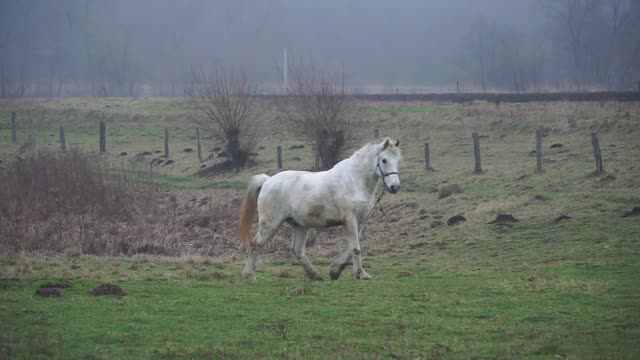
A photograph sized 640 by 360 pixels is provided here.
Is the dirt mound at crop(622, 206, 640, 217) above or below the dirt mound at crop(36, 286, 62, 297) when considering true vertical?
above

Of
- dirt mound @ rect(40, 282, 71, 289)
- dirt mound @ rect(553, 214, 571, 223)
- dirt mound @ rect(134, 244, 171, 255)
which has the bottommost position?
dirt mound @ rect(134, 244, 171, 255)

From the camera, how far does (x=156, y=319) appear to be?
12.2 m

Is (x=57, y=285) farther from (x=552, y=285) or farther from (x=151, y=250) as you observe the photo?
(x=552, y=285)

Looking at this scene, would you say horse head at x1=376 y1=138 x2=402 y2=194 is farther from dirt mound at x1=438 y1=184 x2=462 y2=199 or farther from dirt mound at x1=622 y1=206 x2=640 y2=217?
dirt mound at x1=438 y1=184 x2=462 y2=199

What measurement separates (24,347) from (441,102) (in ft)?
176

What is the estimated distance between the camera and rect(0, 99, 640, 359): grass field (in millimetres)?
10758

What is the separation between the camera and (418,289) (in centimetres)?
1541

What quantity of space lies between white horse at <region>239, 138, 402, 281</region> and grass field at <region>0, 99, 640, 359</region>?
2.06 ft

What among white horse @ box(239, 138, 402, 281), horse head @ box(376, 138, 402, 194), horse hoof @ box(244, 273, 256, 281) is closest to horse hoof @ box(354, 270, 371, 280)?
white horse @ box(239, 138, 402, 281)

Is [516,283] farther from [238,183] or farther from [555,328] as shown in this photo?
[238,183]

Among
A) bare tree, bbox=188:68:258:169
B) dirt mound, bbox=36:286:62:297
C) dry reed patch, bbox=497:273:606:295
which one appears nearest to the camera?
dirt mound, bbox=36:286:62:297

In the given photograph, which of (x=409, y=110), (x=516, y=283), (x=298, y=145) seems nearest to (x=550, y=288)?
(x=516, y=283)

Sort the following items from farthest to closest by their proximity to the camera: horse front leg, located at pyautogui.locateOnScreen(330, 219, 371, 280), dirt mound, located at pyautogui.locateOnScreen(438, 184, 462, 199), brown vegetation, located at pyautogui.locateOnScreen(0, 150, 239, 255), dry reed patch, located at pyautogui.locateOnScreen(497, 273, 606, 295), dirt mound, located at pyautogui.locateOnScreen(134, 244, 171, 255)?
dirt mound, located at pyautogui.locateOnScreen(438, 184, 462, 199) → brown vegetation, located at pyautogui.locateOnScreen(0, 150, 239, 255) → dirt mound, located at pyautogui.locateOnScreen(134, 244, 171, 255) → horse front leg, located at pyautogui.locateOnScreen(330, 219, 371, 280) → dry reed patch, located at pyautogui.locateOnScreen(497, 273, 606, 295)

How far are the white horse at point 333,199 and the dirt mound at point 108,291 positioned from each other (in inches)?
120
